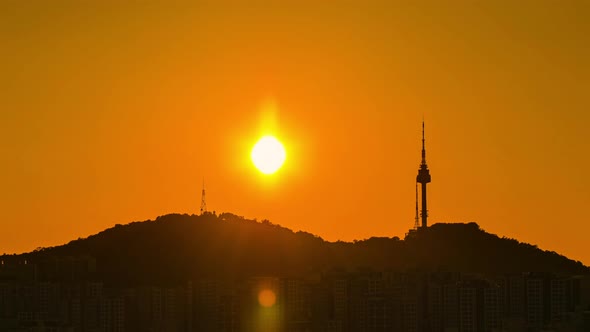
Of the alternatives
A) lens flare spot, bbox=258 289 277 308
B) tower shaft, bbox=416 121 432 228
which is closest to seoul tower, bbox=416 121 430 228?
tower shaft, bbox=416 121 432 228

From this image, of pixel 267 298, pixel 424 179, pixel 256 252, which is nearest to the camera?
pixel 267 298

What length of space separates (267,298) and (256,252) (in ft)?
34.1

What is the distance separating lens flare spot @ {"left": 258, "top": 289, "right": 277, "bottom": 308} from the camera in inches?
5285

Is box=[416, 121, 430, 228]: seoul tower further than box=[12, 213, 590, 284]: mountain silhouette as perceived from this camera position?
Yes

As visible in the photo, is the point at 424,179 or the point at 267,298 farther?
the point at 424,179

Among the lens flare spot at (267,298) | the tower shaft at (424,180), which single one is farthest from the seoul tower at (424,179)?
the lens flare spot at (267,298)

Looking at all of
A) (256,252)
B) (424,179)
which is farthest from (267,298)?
(424,179)

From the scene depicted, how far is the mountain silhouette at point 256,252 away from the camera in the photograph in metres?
142

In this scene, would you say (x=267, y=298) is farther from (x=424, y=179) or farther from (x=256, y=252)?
(x=424, y=179)

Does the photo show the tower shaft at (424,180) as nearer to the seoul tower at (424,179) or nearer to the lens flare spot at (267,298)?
the seoul tower at (424,179)

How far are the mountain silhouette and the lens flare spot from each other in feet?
20.1

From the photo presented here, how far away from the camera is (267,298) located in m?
134

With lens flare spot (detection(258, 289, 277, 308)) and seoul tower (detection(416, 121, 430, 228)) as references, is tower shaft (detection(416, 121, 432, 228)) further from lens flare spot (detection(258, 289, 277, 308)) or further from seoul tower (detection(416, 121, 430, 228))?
lens flare spot (detection(258, 289, 277, 308))

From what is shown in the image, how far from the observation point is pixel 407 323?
137625mm
